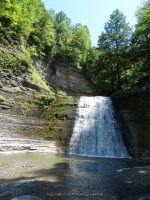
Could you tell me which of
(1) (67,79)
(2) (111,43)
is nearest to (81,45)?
(1) (67,79)

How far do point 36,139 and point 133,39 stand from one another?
18139 mm

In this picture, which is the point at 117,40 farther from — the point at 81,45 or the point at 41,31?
the point at 81,45

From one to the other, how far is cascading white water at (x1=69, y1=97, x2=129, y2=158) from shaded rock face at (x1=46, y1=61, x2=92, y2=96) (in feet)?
52.7

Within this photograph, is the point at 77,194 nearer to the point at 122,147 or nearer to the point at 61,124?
the point at 122,147

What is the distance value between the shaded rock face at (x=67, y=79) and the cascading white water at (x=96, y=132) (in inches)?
633

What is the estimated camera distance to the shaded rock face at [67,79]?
42338 mm

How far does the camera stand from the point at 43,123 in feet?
78.0

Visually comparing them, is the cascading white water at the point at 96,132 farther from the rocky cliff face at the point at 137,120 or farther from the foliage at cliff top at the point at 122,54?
the foliage at cliff top at the point at 122,54

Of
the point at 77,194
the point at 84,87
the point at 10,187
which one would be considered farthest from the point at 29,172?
the point at 84,87

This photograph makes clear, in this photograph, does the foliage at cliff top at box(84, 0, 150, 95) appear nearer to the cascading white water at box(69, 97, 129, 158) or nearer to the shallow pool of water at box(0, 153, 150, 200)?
the cascading white water at box(69, 97, 129, 158)

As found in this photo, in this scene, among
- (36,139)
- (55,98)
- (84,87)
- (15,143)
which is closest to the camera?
(15,143)

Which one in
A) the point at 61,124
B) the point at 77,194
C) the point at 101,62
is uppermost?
the point at 101,62

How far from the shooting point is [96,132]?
2272 cm

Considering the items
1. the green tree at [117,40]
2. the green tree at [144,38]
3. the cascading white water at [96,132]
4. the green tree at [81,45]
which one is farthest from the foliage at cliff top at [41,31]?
the green tree at [144,38]
